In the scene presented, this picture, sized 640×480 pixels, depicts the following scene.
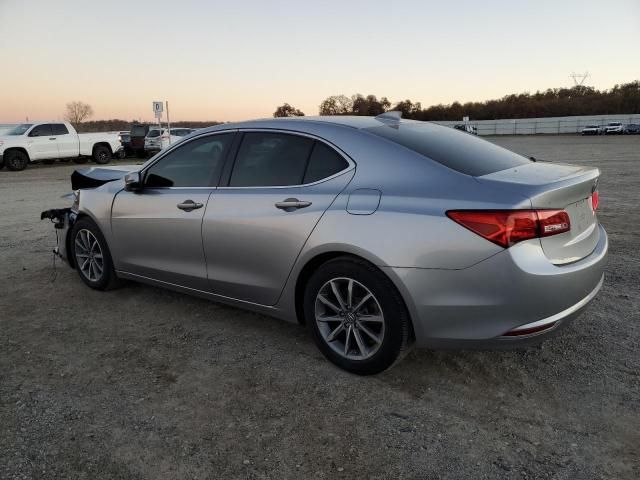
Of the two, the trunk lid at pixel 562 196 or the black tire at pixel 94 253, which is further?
the black tire at pixel 94 253

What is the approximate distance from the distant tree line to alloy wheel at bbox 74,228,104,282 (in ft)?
236

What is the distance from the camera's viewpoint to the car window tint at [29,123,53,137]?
21109 millimetres

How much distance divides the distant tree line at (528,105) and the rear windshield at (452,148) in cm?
7300

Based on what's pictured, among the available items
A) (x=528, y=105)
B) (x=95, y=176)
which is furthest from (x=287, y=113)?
(x=528, y=105)

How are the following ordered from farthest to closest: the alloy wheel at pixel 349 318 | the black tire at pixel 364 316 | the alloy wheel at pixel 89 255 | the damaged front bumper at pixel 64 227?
the damaged front bumper at pixel 64 227, the alloy wheel at pixel 89 255, the alloy wheel at pixel 349 318, the black tire at pixel 364 316

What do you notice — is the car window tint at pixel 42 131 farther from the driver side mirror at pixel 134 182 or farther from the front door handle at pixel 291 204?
the front door handle at pixel 291 204

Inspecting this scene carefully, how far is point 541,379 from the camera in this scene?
10.5ft

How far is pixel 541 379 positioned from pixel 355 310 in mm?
1206

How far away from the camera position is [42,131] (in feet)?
69.9

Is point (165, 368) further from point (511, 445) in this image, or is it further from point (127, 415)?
point (511, 445)

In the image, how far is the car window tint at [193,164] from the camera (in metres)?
4.01

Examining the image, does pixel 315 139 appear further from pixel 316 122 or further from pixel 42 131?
pixel 42 131

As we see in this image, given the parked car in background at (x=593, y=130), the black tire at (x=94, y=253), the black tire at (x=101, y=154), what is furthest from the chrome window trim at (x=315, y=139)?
the parked car in background at (x=593, y=130)

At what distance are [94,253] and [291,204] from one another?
2556 mm
